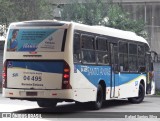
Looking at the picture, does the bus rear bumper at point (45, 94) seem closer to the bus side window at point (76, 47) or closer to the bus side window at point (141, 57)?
the bus side window at point (76, 47)

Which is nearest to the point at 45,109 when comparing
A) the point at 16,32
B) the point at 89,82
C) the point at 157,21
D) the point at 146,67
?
the point at 89,82

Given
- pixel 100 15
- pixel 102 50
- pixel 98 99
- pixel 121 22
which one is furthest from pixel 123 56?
pixel 121 22

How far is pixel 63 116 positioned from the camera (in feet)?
56.1

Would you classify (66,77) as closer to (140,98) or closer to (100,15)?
(140,98)

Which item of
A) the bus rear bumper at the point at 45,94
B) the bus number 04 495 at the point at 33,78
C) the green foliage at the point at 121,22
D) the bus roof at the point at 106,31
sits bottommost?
the bus rear bumper at the point at 45,94

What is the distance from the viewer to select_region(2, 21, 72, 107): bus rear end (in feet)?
57.5

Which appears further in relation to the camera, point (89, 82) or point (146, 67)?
point (146, 67)

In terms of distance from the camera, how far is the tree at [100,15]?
41125 mm

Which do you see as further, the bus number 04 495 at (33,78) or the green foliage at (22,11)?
the green foliage at (22,11)

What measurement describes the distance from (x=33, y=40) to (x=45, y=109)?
3113 millimetres

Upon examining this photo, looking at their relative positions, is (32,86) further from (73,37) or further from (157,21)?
(157,21)

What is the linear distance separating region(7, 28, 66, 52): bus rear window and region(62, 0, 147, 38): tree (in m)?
22.8

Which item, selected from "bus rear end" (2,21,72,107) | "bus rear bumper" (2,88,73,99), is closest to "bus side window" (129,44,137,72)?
"bus rear end" (2,21,72,107)

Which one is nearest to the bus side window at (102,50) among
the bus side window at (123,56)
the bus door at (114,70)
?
the bus door at (114,70)
